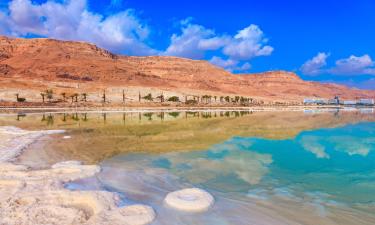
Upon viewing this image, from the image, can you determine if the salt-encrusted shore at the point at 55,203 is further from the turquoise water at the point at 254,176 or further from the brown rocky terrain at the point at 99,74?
the brown rocky terrain at the point at 99,74

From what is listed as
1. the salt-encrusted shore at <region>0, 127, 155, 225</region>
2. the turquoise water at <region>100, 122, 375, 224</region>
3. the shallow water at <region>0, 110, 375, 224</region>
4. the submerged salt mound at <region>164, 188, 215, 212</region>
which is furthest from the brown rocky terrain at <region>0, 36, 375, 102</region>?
the submerged salt mound at <region>164, 188, 215, 212</region>

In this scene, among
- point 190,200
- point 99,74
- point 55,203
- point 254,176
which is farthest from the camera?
point 99,74

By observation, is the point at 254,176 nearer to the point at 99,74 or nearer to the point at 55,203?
the point at 55,203

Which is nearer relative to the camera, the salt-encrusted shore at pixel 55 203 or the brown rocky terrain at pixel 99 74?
the salt-encrusted shore at pixel 55 203

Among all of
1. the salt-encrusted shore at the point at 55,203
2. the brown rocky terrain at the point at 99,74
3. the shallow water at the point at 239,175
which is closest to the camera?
the salt-encrusted shore at the point at 55,203

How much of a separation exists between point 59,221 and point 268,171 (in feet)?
24.1

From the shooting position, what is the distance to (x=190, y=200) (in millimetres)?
7898

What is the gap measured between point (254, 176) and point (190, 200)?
11.9ft

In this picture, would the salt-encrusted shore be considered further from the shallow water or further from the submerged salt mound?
the submerged salt mound

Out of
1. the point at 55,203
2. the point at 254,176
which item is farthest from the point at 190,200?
the point at 254,176

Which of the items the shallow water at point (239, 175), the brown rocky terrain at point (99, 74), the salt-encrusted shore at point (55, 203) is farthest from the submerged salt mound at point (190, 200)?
the brown rocky terrain at point (99, 74)

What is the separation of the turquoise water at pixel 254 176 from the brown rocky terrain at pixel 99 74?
68.0m

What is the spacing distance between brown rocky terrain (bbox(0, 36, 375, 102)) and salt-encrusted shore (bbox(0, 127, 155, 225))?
69588 millimetres

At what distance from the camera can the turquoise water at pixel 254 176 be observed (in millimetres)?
8367
